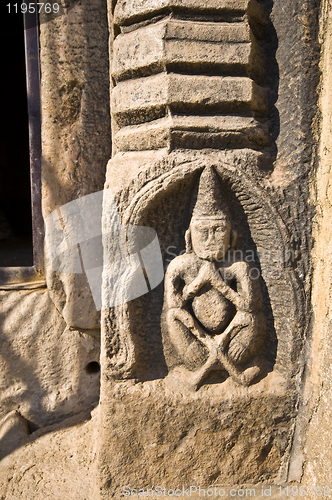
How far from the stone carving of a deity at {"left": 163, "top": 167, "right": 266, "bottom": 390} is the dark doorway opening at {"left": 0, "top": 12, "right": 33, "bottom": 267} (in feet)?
8.33

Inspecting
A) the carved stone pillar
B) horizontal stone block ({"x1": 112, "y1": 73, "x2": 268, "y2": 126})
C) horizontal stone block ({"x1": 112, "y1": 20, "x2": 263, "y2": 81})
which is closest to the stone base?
the carved stone pillar

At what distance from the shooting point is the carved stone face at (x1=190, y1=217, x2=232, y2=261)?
1.54m

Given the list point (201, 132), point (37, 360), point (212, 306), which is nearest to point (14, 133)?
point (37, 360)

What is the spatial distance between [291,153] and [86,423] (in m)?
1.85

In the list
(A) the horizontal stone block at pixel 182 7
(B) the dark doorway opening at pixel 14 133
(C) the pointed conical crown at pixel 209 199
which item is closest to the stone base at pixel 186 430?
(C) the pointed conical crown at pixel 209 199

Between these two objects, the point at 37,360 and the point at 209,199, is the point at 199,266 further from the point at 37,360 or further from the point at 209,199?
the point at 37,360

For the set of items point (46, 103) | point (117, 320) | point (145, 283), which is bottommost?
point (117, 320)

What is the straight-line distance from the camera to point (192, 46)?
1.48 meters

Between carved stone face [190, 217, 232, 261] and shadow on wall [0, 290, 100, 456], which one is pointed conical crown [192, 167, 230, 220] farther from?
shadow on wall [0, 290, 100, 456]

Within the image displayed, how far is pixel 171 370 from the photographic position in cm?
164

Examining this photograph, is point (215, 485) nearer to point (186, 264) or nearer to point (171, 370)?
point (171, 370)

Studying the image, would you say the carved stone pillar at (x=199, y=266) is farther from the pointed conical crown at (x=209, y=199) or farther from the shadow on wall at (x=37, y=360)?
the shadow on wall at (x=37, y=360)

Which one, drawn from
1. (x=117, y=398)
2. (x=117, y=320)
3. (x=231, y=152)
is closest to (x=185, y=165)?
(x=231, y=152)

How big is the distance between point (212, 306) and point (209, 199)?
48cm
